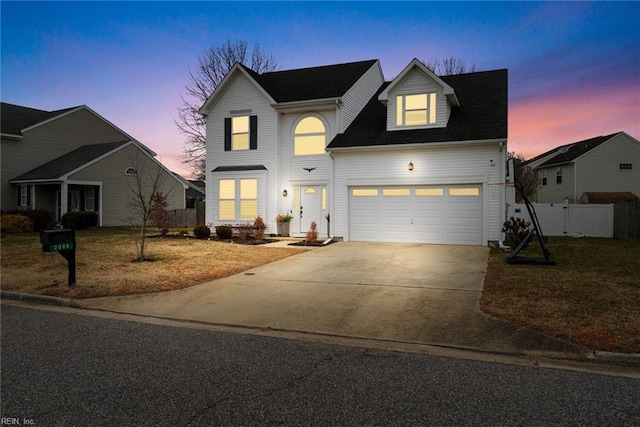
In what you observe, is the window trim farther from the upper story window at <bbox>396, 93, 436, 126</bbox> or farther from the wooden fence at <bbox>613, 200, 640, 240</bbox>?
the wooden fence at <bbox>613, 200, 640, 240</bbox>

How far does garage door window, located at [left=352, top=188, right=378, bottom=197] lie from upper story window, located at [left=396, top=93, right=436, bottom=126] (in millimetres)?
3093

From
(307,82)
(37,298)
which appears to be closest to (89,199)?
(307,82)

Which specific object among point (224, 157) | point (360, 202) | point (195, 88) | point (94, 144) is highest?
point (195, 88)

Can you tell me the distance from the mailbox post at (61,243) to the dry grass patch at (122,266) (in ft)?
1.72

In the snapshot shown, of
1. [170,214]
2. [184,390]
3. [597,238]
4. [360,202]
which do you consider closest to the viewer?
[184,390]

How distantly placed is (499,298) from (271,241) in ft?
38.7

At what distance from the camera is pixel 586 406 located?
3496mm

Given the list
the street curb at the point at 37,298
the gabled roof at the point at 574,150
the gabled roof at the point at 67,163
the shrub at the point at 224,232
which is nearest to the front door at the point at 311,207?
the shrub at the point at 224,232

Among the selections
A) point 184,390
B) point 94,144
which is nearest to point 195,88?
point 94,144

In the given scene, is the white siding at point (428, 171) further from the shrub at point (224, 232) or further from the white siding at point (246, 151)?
the shrub at point (224, 232)

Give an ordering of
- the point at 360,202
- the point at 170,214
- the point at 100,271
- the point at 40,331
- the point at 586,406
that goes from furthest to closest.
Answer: the point at 170,214 → the point at 360,202 → the point at 100,271 → the point at 40,331 → the point at 586,406

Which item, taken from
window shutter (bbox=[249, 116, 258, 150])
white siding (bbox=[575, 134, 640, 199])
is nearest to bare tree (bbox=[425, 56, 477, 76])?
white siding (bbox=[575, 134, 640, 199])

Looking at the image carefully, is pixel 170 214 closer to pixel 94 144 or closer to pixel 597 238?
pixel 94 144

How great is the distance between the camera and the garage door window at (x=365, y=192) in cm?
1753
